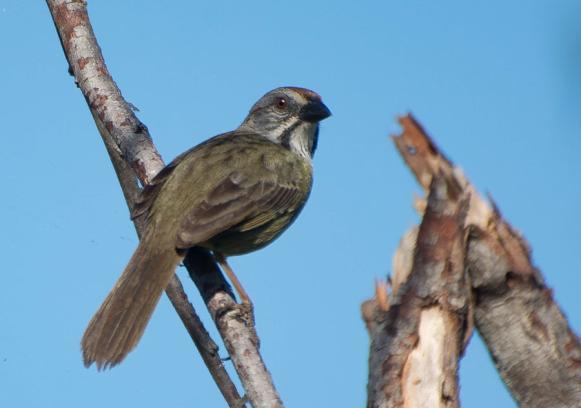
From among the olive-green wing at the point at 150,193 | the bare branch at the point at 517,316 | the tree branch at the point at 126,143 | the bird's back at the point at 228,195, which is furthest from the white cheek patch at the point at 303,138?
the bare branch at the point at 517,316

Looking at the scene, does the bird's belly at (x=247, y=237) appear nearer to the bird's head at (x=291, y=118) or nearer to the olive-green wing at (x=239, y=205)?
the olive-green wing at (x=239, y=205)

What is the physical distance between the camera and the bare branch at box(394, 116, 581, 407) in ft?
11.2

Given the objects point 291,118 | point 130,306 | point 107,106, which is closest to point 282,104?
point 291,118

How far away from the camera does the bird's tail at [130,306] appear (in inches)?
192

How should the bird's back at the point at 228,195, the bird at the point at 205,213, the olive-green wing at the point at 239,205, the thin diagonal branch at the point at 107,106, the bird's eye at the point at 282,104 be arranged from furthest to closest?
the bird's eye at the point at 282,104 → the thin diagonal branch at the point at 107,106 → the bird's back at the point at 228,195 → the olive-green wing at the point at 239,205 → the bird at the point at 205,213

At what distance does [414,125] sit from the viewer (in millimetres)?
3973

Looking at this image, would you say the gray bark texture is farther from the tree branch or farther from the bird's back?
the bird's back

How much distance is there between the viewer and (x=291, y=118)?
745 centimetres

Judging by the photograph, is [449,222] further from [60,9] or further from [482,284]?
[60,9]

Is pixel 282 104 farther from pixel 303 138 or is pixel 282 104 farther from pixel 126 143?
pixel 126 143

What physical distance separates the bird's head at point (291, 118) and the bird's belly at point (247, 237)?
854mm

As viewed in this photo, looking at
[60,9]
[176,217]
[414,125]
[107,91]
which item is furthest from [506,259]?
[60,9]

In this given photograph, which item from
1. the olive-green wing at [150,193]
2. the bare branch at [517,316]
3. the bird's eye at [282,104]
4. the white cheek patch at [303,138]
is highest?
the bird's eye at [282,104]

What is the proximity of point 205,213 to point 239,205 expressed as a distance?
308mm
